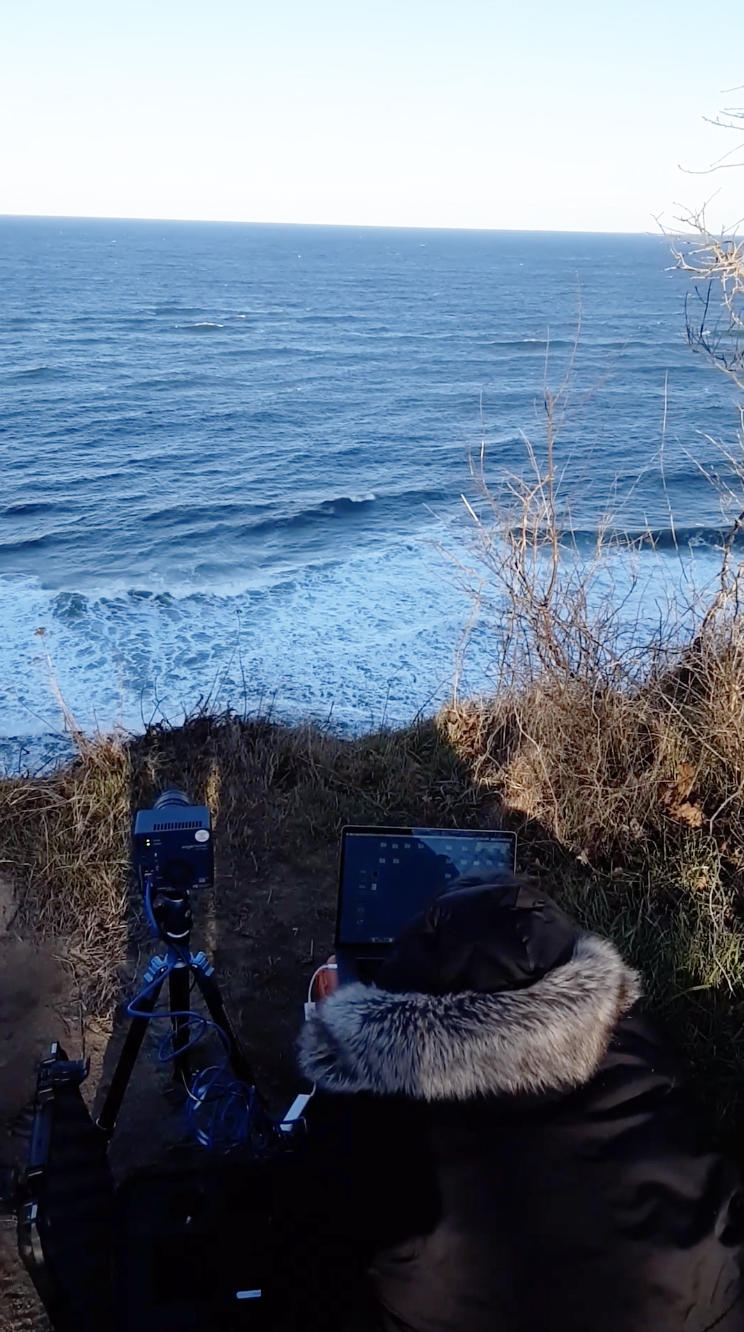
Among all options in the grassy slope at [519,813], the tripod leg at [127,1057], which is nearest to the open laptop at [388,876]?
the tripod leg at [127,1057]

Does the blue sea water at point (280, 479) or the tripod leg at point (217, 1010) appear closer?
the tripod leg at point (217, 1010)

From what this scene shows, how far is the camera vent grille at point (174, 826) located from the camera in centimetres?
267

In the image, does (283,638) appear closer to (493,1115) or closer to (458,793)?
(458,793)

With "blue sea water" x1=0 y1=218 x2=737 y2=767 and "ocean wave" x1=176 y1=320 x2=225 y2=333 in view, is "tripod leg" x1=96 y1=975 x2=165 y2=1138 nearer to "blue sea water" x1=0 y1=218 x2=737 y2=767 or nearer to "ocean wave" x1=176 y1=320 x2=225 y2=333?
"blue sea water" x1=0 y1=218 x2=737 y2=767

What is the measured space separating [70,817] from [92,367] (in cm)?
3900

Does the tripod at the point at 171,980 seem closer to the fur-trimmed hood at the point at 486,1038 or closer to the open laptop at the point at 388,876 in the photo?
the open laptop at the point at 388,876

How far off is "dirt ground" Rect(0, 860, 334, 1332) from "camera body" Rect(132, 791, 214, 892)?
1.04 meters

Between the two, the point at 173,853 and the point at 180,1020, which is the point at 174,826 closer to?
the point at 173,853

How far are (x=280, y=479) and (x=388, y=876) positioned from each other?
2366 centimetres

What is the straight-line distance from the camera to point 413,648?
1438 centimetres

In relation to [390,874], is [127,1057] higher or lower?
lower

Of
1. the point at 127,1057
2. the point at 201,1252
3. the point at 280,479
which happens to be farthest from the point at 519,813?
the point at 280,479

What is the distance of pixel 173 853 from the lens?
267cm

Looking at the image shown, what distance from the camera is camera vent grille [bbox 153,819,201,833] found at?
2.67m
